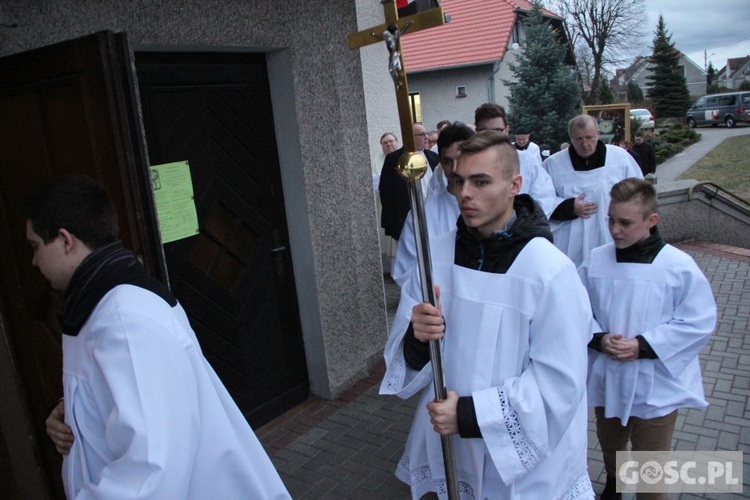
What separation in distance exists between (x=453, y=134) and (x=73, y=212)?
8.06ft

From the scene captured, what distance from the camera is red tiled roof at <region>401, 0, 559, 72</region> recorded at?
801 inches

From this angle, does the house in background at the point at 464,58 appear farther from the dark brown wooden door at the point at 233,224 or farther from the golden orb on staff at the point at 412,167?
the golden orb on staff at the point at 412,167

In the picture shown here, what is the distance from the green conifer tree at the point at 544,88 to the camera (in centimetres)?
1775

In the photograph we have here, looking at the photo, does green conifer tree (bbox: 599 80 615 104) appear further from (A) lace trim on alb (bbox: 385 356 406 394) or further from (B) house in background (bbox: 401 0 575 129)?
(A) lace trim on alb (bbox: 385 356 406 394)

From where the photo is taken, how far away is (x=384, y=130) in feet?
29.8

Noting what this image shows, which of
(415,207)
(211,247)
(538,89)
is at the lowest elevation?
(211,247)

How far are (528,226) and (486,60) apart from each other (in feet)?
62.9

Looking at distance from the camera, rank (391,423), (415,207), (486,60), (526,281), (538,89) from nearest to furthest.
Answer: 1. (415,207)
2. (526,281)
3. (391,423)
4. (538,89)
5. (486,60)

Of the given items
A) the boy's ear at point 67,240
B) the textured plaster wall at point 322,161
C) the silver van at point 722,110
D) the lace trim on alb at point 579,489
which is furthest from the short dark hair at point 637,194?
the silver van at point 722,110

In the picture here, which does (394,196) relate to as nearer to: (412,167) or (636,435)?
(636,435)

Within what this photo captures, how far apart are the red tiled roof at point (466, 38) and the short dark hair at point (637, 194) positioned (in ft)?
59.1

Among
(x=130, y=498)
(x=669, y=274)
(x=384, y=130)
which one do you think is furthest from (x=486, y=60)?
(x=130, y=498)

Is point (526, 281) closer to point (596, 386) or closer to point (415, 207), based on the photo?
point (415, 207)

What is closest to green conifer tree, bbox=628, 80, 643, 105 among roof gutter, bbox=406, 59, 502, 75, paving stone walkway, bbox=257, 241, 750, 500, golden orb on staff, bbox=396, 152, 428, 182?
roof gutter, bbox=406, 59, 502, 75
